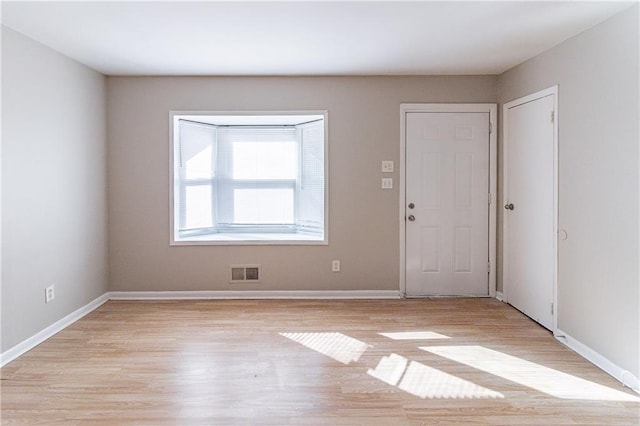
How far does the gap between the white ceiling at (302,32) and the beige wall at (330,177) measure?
0.31 metres

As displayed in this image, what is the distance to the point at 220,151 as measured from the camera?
569 cm

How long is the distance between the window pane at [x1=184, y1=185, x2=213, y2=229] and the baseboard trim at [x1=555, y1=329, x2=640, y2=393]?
3.78m

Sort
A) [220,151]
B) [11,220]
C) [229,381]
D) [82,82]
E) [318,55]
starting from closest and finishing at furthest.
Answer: [229,381] → [11,220] → [318,55] → [82,82] → [220,151]

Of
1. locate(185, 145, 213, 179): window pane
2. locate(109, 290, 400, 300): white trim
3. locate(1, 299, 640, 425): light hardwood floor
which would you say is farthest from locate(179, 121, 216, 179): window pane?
locate(1, 299, 640, 425): light hardwood floor

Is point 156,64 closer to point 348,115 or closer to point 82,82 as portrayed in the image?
point 82,82

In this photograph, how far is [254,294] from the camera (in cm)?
502

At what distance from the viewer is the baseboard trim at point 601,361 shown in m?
2.87

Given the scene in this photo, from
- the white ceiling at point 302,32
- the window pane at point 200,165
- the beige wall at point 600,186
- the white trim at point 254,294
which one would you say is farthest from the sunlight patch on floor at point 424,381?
the window pane at point 200,165

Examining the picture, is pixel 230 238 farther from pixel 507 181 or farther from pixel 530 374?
pixel 530 374

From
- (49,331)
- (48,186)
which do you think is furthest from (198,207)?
(49,331)

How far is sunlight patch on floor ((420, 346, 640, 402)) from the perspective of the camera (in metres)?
2.77

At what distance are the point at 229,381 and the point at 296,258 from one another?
2.18 m

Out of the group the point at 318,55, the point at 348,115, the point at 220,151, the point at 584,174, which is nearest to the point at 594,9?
the point at 584,174

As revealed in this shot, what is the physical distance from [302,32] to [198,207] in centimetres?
269
